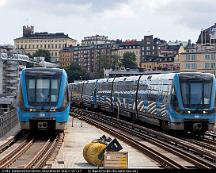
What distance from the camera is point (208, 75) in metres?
31.5

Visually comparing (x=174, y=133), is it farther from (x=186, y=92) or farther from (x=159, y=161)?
(x=159, y=161)

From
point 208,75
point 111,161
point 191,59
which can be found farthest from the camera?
point 191,59

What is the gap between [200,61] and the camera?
157 metres

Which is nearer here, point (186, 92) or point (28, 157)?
point (28, 157)

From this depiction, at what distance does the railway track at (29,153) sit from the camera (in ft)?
64.5

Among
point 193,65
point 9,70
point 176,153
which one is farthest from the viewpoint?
point 9,70

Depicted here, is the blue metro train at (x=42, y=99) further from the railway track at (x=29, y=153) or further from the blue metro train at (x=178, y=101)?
the blue metro train at (x=178, y=101)

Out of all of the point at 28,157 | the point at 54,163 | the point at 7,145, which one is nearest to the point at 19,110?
the point at 7,145

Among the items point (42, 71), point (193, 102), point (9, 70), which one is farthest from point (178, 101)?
point (9, 70)

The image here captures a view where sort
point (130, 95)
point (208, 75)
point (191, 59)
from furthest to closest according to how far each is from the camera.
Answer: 1. point (191, 59)
2. point (130, 95)
3. point (208, 75)

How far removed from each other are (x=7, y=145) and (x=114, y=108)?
26.6 metres

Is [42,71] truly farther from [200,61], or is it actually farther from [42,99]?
[200,61]

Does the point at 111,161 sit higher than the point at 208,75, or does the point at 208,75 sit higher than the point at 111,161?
the point at 208,75

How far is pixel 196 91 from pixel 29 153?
35.0 ft
